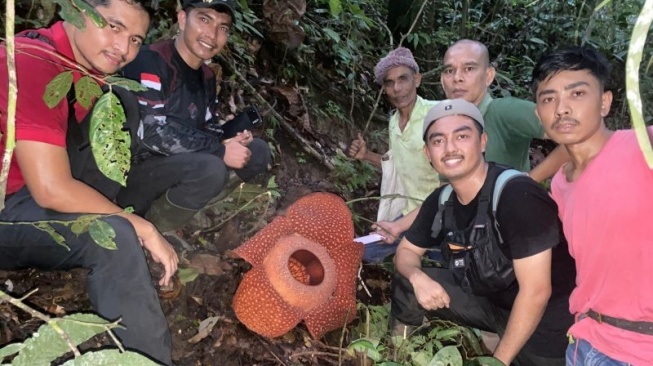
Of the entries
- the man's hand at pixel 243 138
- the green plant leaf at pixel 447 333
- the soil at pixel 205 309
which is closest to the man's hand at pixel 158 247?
the soil at pixel 205 309

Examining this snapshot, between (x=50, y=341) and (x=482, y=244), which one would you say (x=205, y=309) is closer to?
(x=482, y=244)

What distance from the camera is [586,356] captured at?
7.02ft

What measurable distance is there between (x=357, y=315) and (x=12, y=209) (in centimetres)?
208

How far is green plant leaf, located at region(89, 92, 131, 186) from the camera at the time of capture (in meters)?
1.46

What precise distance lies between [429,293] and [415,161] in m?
1.34

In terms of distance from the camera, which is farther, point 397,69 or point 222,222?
point 397,69

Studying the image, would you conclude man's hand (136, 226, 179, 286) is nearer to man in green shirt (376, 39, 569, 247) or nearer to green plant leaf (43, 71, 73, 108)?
green plant leaf (43, 71, 73, 108)

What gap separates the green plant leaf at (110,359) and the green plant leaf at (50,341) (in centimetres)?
11

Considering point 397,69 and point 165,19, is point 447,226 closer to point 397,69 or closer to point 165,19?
point 397,69

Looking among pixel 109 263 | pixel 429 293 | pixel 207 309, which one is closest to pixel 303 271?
pixel 207 309

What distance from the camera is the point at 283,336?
3.16 meters

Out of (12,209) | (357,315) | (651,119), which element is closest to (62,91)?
(12,209)

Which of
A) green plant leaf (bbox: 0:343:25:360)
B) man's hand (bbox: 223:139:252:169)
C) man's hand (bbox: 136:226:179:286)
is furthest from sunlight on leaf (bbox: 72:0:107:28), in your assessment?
man's hand (bbox: 223:139:252:169)

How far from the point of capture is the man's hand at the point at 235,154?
341cm
